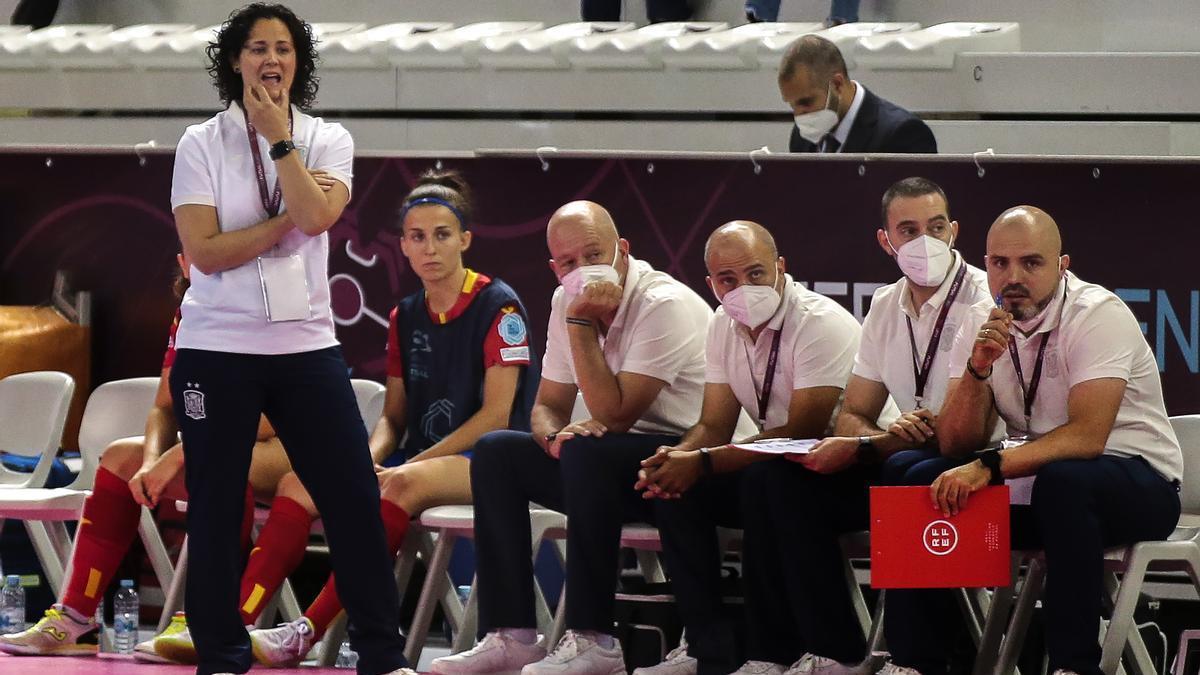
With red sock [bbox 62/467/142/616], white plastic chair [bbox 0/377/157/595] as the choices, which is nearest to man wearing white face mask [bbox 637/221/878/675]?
red sock [bbox 62/467/142/616]

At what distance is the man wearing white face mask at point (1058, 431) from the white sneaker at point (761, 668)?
0.32 meters

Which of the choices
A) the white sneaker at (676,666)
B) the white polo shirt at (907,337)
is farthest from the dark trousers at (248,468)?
the white polo shirt at (907,337)

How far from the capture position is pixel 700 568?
446 cm

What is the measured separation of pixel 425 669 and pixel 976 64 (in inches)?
131

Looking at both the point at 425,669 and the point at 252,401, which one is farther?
the point at 425,669

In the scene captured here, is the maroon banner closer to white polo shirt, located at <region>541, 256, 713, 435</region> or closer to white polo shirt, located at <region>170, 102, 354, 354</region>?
white polo shirt, located at <region>541, 256, 713, 435</region>

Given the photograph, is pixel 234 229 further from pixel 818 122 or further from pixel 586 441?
pixel 818 122

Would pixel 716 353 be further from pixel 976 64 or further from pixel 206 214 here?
pixel 976 64

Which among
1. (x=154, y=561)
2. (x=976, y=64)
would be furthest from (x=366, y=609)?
(x=976, y=64)

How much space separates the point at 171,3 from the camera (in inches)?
361

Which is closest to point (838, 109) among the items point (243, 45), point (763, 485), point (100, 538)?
point (763, 485)

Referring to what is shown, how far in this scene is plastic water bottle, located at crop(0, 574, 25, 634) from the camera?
19.0 feet

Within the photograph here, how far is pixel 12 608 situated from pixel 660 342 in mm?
2455

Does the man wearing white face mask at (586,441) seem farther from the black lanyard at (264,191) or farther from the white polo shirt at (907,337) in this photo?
the black lanyard at (264,191)
